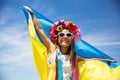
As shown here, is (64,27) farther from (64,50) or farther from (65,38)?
(64,50)

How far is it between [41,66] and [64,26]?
74 cm

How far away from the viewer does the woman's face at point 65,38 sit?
3545mm

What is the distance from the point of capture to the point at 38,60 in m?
4.11

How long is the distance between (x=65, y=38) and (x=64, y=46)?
0.10 metres

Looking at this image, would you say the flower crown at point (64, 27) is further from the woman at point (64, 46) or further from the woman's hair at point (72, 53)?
the woman's hair at point (72, 53)

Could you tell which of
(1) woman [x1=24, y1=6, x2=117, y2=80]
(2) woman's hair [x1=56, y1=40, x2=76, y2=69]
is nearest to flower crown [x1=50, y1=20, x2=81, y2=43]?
(1) woman [x1=24, y1=6, x2=117, y2=80]

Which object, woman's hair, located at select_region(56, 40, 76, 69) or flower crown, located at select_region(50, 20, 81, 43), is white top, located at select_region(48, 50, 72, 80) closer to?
woman's hair, located at select_region(56, 40, 76, 69)

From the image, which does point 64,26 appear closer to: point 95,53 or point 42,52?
point 42,52

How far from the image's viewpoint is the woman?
3.54 metres

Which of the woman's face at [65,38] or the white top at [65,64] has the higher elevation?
the woman's face at [65,38]

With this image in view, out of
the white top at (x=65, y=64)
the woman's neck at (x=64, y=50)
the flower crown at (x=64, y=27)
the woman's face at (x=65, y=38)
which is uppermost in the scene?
the flower crown at (x=64, y=27)

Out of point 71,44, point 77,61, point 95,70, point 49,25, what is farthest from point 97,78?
point 49,25

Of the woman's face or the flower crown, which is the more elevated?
the flower crown

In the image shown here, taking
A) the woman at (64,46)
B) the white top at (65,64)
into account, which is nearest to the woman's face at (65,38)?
the woman at (64,46)
